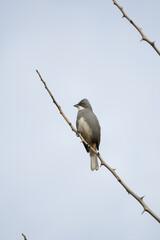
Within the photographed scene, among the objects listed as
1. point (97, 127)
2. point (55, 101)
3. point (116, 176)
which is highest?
point (97, 127)

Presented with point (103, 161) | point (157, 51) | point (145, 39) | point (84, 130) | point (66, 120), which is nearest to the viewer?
point (157, 51)

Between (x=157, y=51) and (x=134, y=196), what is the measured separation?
1144mm

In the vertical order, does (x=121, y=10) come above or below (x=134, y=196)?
above

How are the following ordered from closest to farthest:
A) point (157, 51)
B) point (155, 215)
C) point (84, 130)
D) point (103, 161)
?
point (155, 215)
point (157, 51)
point (103, 161)
point (84, 130)

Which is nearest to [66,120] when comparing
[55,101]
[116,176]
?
[55,101]

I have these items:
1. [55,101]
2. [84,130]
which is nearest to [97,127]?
[84,130]

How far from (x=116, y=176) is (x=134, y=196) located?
332mm

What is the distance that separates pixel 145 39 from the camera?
3229mm

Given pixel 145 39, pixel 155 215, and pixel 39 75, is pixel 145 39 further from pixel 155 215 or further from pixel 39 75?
pixel 155 215

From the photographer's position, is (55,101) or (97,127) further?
(97,127)

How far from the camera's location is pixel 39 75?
12.7 feet

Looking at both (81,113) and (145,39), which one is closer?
(145,39)

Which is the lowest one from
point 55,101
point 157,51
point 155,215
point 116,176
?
point 155,215

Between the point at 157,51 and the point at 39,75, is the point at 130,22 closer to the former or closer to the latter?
the point at 157,51
